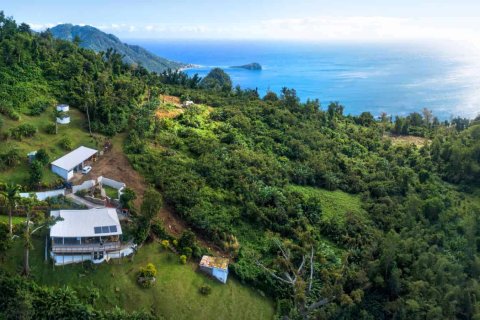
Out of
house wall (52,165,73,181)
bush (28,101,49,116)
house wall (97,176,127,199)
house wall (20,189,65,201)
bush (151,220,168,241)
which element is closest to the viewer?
bush (151,220,168,241)

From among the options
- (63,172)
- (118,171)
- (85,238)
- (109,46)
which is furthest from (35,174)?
(109,46)

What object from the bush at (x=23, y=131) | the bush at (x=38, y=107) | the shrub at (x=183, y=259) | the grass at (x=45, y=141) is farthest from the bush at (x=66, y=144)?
the shrub at (x=183, y=259)

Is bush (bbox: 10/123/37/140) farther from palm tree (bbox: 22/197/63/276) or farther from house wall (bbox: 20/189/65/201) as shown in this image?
palm tree (bbox: 22/197/63/276)

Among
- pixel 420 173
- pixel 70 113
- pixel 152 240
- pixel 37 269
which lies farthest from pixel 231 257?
pixel 420 173

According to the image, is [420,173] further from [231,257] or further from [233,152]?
[231,257]

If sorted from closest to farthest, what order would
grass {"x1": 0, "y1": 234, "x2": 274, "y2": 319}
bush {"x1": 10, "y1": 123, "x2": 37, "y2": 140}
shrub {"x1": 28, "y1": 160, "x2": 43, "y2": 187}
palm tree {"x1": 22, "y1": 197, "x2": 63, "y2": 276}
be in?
1. palm tree {"x1": 22, "y1": 197, "x2": 63, "y2": 276}
2. grass {"x1": 0, "y1": 234, "x2": 274, "y2": 319}
3. shrub {"x1": 28, "y1": 160, "x2": 43, "y2": 187}
4. bush {"x1": 10, "y1": 123, "x2": 37, "y2": 140}

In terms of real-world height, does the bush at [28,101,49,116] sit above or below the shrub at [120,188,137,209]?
above

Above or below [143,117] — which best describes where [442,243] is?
below

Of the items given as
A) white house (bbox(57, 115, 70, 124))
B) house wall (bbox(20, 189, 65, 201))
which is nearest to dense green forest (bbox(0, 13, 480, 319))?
white house (bbox(57, 115, 70, 124))
